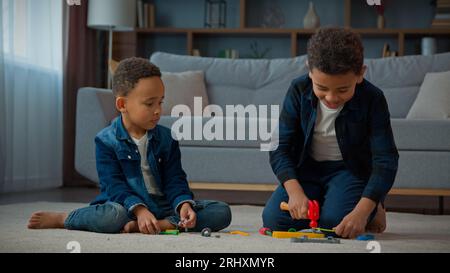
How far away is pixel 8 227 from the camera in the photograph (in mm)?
1931

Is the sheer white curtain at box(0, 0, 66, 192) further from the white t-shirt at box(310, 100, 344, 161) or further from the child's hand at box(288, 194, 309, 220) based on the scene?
the child's hand at box(288, 194, 309, 220)

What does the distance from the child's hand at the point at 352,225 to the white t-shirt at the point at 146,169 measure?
1.65 feet

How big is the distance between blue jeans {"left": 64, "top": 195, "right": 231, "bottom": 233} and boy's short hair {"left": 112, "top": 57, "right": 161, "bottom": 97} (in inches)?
11.7

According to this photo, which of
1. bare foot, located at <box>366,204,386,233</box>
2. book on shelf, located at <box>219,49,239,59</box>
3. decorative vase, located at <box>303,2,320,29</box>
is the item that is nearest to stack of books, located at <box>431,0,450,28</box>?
decorative vase, located at <box>303,2,320,29</box>

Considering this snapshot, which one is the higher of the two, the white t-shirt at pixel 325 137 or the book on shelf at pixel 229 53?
the book on shelf at pixel 229 53

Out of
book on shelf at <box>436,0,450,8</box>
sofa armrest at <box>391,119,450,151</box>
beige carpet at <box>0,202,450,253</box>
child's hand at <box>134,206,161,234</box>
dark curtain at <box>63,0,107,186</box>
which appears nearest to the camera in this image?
beige carpet at <box>0,202,450,253</box>

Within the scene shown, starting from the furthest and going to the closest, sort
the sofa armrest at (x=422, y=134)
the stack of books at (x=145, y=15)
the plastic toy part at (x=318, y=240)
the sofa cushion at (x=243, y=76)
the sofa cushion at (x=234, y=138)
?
the stack of books at (x=145, y=15) < the sofa cushion at (x=243, y=76) < the sofa cushion at (x=234, y=138) < the sofa armrest at (x=422, y=134) < the plastic toy part at (x=318, y=240)

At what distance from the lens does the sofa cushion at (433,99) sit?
343 centimetres

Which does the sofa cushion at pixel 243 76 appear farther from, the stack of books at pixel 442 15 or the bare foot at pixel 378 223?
the bare foot at pixel 378 223

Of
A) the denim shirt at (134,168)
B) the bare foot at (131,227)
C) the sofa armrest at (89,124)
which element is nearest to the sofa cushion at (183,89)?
the sofa armrest at (89,124)

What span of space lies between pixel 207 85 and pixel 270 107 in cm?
38

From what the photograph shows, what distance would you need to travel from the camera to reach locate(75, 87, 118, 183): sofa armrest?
3381mm

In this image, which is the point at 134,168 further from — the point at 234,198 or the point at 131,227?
the point at 234,198
